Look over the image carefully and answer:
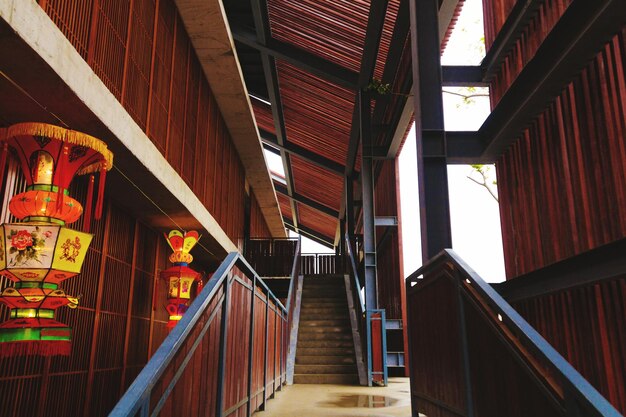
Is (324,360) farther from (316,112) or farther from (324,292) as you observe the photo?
(316,112)

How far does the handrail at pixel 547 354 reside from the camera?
186 cm

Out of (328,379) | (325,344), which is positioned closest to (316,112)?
(325,344)

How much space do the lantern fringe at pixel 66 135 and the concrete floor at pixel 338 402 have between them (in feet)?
9.75

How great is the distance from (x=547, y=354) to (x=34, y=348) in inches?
158

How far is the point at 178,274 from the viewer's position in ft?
26.7

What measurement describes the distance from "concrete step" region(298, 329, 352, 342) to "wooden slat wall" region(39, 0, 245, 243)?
2977 millimetres

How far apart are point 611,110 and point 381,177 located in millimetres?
13542

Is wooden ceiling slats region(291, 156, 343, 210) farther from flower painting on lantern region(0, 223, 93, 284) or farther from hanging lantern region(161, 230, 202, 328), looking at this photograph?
flower painting on lantern region(0, 223, 93, 284)

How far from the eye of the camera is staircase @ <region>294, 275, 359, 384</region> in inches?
388

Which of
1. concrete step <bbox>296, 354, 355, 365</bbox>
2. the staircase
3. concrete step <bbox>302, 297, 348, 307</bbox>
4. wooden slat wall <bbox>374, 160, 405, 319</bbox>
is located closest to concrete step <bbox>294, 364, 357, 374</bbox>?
the staircase

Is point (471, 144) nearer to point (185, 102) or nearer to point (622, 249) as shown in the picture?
point (622, 249)

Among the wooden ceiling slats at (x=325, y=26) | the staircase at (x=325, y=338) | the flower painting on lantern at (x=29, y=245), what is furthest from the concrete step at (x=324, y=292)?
the flower painting on lantern at (x=29, y=245)

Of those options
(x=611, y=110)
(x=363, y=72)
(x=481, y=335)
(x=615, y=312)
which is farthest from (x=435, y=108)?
(x=363, y=72)

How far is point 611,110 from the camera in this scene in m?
4.15
